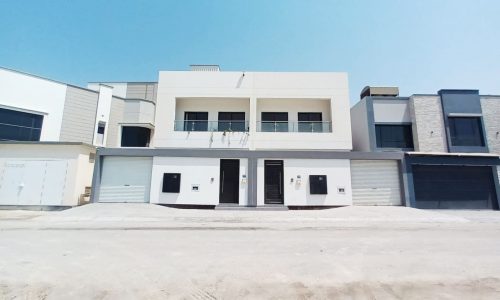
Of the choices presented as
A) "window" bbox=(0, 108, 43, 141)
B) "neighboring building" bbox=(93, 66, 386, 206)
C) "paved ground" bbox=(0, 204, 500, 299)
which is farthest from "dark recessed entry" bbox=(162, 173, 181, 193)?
"window" bbox=(0, 108, 43, 141)

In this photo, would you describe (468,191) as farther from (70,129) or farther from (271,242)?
(70,129)

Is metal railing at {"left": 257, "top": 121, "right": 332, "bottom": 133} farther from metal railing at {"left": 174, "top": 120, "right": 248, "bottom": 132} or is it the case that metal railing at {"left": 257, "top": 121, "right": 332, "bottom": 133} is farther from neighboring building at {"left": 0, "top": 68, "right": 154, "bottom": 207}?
neighboring building at {"left": 0, "top": 68, "right": 154, "bottom": 207}

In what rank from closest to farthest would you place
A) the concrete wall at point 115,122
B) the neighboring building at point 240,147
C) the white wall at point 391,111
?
the neighboring building at point 240,147, the white wall at point 391,111, the concrete wall at point 115,122

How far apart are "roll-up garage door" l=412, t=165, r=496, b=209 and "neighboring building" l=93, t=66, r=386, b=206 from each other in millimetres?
4988

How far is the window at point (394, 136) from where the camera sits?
1732 cm

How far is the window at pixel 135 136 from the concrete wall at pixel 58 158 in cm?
709

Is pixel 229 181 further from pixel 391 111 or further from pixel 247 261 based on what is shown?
pixel 391 111

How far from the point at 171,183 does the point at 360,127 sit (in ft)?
49.6

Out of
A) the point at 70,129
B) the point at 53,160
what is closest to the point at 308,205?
the point at 53,160

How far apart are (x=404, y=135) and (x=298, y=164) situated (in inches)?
380

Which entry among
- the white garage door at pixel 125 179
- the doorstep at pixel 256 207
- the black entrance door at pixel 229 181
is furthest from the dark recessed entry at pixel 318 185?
the white garage door at pixel 125 179

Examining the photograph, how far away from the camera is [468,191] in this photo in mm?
15000

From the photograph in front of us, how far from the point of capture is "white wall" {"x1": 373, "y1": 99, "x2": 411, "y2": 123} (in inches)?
694

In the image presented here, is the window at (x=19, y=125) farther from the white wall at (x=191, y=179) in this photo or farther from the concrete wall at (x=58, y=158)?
the white wall at (x=191, y=179)
